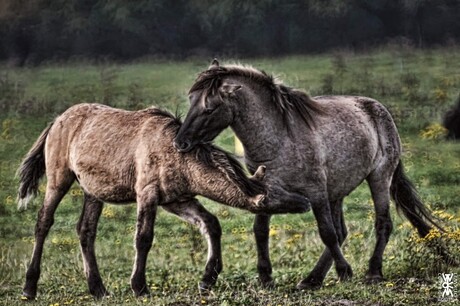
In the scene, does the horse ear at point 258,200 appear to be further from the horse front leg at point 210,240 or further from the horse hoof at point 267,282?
the horse hoof at point 267,282

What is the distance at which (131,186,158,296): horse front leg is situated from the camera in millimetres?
9945

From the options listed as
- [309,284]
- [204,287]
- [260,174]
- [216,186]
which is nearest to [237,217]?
[309,284]

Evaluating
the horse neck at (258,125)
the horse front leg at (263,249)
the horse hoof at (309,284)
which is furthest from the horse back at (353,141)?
the horse hoof at (309,284)

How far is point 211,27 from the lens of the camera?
2336cm

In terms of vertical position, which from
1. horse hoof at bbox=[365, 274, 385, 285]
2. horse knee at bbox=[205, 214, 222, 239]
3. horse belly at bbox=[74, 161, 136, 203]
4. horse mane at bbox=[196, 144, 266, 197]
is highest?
horse mane at bbox=[196, 144, 266, 197]

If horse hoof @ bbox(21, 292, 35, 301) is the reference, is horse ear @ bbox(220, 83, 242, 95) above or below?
above

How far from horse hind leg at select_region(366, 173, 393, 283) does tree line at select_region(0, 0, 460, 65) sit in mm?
11667

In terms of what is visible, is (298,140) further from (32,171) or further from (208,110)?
(32,171)

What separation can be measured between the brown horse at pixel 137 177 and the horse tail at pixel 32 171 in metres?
0.01

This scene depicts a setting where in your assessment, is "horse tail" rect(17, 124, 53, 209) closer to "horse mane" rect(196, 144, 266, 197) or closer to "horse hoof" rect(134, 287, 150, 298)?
"horse hoof" rect(134, 287, 150, 298)

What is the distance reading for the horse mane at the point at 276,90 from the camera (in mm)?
9883

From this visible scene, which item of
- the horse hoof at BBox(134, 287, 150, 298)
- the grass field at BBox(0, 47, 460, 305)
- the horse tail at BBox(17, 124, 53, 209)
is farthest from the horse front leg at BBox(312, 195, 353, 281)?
the horse tail at BBox(17, 124, 53, 209)

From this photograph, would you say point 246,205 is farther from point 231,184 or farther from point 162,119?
point 162,119

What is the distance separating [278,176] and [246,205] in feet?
2.17
